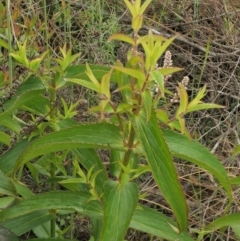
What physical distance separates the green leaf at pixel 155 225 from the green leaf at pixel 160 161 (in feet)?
0.57

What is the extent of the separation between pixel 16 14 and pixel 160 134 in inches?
30.8

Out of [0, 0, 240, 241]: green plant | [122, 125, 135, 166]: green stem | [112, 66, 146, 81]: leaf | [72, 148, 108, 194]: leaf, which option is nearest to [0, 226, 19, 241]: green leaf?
[0, 0, 240, 241]: green plant

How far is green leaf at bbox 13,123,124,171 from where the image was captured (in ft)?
2.93

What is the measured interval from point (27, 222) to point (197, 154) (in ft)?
1.38

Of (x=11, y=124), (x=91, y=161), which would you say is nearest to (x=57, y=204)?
(x=91, y=161)

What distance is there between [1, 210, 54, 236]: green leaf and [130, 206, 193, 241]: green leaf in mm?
207

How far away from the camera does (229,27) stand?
245 cm

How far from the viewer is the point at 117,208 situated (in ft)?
2.95

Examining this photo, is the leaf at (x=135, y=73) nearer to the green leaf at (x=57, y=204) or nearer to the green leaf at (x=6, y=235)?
the green leaf at (x=57, y=204)

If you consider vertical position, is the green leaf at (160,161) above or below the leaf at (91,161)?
above

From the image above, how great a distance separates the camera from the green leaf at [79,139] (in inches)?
35.1

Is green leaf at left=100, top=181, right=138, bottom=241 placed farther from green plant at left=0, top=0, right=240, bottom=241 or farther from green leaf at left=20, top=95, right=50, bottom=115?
green leaf at left=20, top=95, right=50, bottom=115

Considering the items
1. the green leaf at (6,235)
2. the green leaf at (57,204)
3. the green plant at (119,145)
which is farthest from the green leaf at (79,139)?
the green leaf at (6,235)

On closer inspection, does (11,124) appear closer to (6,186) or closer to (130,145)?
(6,186)
